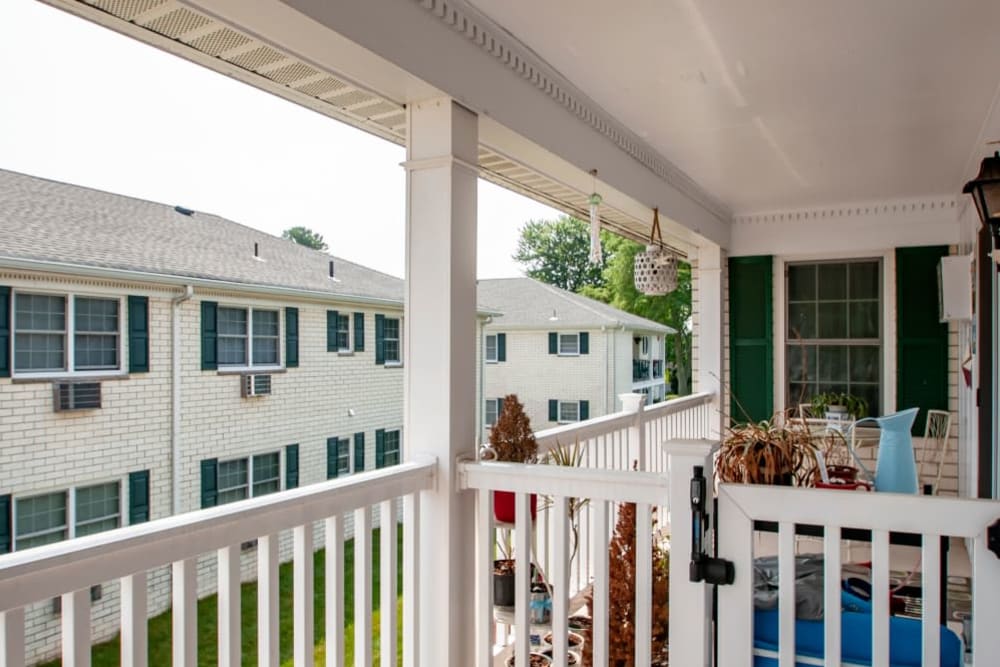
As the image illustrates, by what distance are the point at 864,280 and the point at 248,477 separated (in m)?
6.13

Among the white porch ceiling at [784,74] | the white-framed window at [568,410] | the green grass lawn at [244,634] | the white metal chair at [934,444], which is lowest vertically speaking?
the green grass lawn at [244,634]

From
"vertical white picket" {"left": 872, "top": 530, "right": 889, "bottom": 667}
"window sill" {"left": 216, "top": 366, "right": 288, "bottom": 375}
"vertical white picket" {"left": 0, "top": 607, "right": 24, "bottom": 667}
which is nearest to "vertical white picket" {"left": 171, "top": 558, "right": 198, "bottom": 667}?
"vertical white picket" {"left": 0, "top": 607, "right": 24, "bottom": 667}

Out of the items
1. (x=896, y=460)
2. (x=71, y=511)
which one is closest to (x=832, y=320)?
(x=896, y=460)

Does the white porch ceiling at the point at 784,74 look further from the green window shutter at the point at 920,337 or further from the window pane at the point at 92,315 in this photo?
the window pane at the point at 92,315

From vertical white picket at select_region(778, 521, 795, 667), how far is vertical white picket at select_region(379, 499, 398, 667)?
3.78 feet

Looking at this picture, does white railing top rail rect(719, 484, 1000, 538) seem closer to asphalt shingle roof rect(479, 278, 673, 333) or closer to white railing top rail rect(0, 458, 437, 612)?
white railing top rail rect(0, 458, 437, 612)

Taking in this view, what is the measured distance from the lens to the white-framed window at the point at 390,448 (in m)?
7.79

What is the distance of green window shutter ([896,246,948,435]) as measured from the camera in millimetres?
5836

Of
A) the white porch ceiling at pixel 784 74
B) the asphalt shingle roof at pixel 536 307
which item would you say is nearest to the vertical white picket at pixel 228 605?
the white porch ceiling at pixel 784 74

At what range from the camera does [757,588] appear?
2076mm

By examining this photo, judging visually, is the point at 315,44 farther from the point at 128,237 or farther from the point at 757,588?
the point at 128,237

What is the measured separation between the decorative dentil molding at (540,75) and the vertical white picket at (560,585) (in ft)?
5.65

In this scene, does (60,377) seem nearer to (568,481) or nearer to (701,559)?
(568,481)

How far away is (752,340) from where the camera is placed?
6469mm
